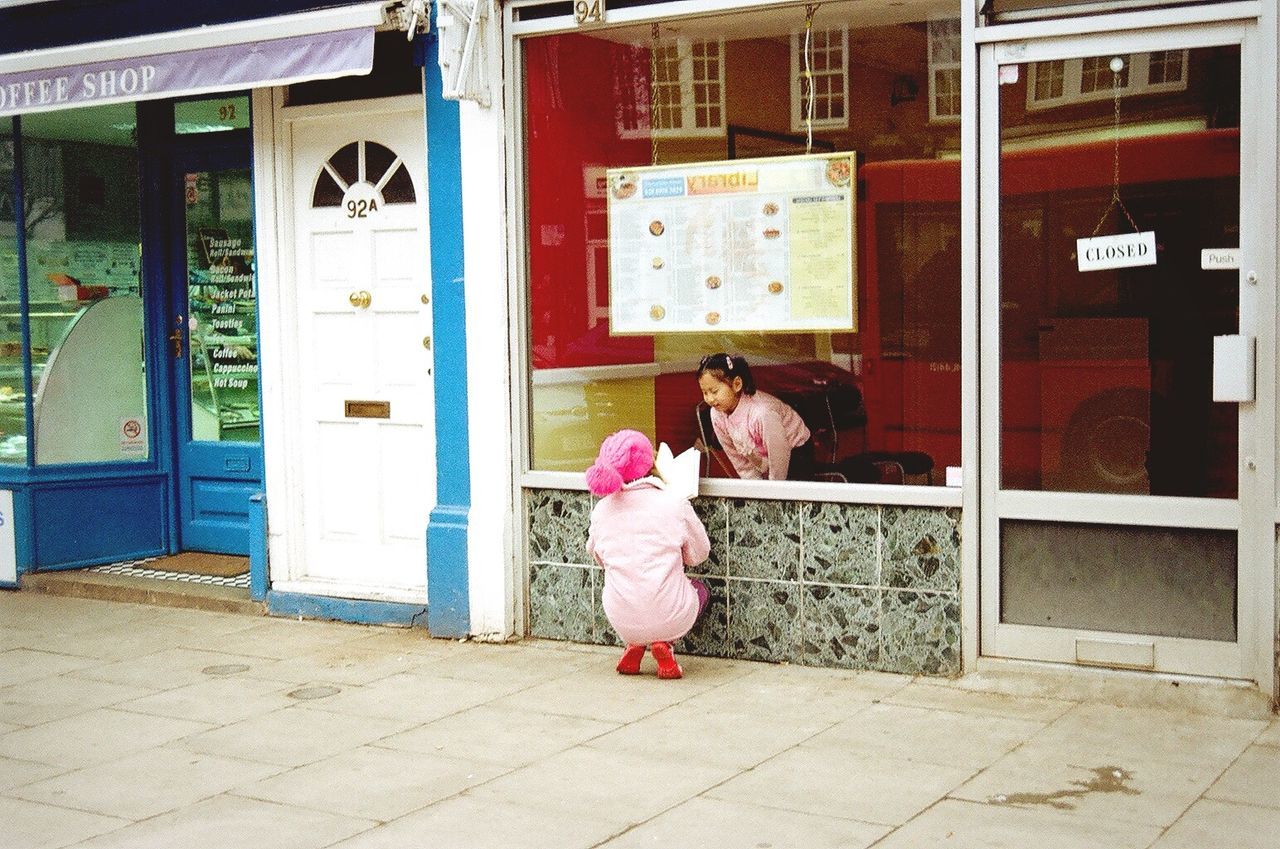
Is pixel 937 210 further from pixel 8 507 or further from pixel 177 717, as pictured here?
pixel 8 507

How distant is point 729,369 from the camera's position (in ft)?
24.1

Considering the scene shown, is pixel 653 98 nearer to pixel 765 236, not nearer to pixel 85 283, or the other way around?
pixel 765 236

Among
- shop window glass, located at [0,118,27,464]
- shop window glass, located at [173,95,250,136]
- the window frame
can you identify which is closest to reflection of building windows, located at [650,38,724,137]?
the window frame

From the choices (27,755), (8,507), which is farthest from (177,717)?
(8,507)

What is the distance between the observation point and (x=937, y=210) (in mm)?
6824

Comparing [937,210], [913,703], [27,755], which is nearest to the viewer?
[27,755]

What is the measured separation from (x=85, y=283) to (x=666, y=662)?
500 centimetres

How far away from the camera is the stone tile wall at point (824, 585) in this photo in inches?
264

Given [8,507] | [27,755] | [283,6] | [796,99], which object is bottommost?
[27,755]

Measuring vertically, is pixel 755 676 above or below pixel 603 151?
below

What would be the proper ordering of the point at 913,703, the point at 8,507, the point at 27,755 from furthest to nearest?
the point at 8,507, the point at 913,703, the point at 27,755

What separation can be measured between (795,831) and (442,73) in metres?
4.25

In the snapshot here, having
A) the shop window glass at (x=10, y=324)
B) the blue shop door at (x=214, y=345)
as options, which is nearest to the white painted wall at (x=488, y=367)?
the blue shop door at (x=214, y=345)

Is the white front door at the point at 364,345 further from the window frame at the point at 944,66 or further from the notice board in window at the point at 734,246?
the window frame at the point at 944,66
